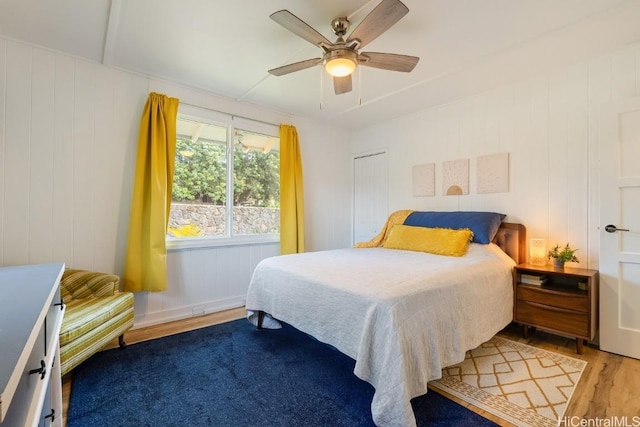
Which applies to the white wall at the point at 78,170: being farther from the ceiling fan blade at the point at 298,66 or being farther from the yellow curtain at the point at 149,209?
the ceiling fan blade at the point at 298,66

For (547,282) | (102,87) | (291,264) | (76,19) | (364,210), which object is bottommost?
(547,282)

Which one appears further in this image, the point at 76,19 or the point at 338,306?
the point at 76,19

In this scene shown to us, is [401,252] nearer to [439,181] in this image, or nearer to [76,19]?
[439,181]

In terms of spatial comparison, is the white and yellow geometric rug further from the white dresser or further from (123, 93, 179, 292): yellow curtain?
Answer: (123, 93, 179, 292): yellow curtain

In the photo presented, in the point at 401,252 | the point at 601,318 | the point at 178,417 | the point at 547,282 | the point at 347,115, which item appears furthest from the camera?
the point at 347,115

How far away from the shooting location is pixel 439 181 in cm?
365

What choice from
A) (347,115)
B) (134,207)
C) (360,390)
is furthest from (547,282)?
(134,207)

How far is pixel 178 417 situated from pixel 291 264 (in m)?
1.18

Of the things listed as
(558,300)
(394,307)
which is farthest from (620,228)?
(394,307)

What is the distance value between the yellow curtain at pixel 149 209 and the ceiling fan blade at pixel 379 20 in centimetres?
204

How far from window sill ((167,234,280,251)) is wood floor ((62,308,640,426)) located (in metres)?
0.81

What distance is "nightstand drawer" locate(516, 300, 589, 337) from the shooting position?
2294 mm

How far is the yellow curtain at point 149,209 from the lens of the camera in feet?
9.08

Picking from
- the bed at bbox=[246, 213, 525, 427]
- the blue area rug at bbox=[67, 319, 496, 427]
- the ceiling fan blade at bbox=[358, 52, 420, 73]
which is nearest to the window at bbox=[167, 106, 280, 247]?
the bed at bbox=[246, 213, 525, 427]
